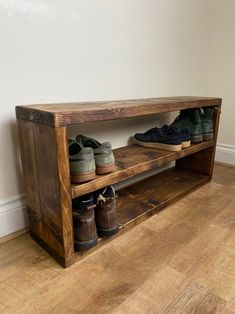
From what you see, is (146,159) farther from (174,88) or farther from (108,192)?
(174,88)

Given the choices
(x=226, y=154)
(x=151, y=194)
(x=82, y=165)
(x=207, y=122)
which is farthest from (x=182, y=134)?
(x=226, y=154)

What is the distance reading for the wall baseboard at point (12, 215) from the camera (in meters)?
0.92

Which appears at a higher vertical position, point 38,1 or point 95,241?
point 38,1

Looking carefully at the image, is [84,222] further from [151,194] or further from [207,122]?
[207,122]

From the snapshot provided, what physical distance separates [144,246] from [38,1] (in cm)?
99

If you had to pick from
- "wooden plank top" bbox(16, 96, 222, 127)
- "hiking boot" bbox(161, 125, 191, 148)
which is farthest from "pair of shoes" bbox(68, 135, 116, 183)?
"hiking boot" bbox(161, 125, 191, 148)

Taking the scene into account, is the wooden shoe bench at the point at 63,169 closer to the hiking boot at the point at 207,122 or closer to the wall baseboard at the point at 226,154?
the hiking boot at the point at 207,122

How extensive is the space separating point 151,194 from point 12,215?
67 cm

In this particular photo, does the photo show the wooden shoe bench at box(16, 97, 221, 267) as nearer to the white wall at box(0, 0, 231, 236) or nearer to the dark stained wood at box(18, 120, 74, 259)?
the dark stained wood at box(18, 120, 74, 259)

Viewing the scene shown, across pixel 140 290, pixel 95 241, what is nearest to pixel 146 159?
pixel 95 241

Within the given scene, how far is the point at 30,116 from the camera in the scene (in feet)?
2.45

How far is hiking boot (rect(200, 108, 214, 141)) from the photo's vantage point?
1.33 meters

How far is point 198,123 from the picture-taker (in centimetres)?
129

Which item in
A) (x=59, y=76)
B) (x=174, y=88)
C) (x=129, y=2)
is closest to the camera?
(x=59, y=76)
